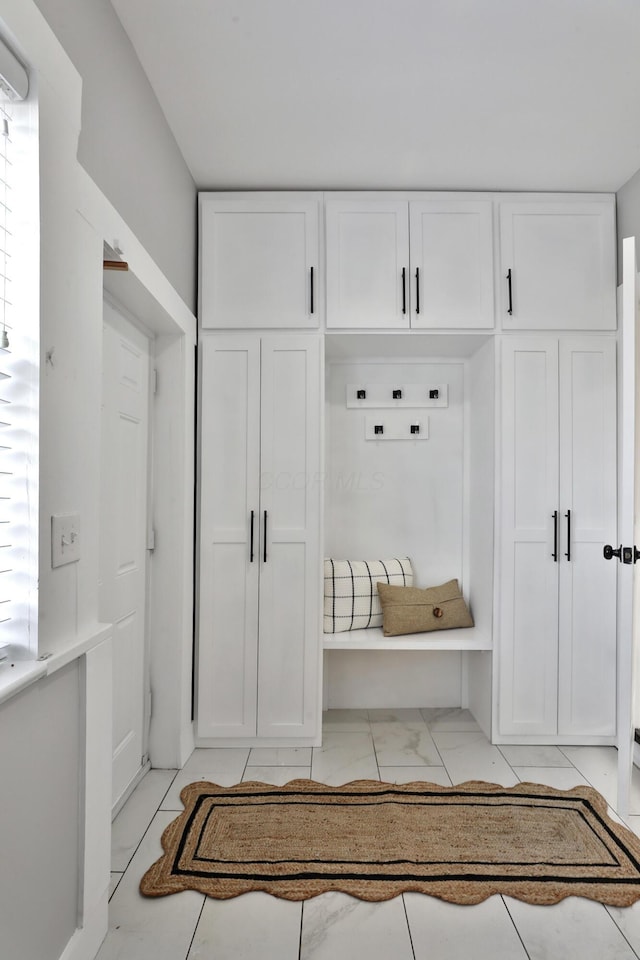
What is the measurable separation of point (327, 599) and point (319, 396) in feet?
3.43

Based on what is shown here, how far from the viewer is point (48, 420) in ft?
4.31

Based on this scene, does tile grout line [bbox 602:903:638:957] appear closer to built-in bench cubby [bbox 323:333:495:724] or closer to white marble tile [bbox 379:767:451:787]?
white marble tile [bbox 379:767:451:787]

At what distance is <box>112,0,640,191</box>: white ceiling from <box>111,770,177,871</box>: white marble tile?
107 inches

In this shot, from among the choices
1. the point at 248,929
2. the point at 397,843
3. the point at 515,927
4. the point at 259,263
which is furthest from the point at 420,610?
the point at 259,263

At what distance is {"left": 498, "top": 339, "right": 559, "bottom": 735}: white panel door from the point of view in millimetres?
2865

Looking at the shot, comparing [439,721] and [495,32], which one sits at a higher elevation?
[495,32]

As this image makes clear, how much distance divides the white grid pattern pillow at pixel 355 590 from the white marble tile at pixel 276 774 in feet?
2.20

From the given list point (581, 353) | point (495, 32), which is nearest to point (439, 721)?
point (581, 353)

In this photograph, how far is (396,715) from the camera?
3.24 m

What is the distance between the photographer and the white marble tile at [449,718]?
10.1 ft

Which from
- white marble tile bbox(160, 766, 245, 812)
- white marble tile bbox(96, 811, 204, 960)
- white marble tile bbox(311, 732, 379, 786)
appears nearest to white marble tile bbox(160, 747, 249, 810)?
white marble tile bbox(160, 766, 245, 812)

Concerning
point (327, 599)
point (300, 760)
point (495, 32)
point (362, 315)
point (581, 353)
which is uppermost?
point (495, 32)

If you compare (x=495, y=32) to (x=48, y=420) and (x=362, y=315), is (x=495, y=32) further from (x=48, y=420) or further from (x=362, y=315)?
(x=48, y=420)

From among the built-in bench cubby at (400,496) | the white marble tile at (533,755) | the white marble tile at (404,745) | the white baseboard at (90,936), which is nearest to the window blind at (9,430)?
the white baseboard at (90,936)
